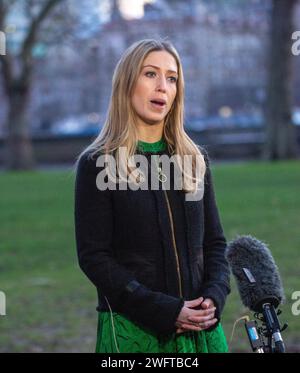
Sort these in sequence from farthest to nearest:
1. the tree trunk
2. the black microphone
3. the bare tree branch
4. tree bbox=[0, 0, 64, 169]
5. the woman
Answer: the tree trunk, tree bbox=[0, 0, 64, 169], the bare tree branch, the woman, the black microphone

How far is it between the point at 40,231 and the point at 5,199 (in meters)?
6.47

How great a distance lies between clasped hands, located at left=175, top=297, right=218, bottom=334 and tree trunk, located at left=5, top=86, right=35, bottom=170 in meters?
32.0

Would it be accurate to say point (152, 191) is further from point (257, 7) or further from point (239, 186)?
point (257, 7)

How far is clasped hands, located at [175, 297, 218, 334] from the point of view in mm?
3416

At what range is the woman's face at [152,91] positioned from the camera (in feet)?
11.8

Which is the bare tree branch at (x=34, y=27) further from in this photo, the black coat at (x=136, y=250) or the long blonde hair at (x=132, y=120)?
the black coat at (x=136, y=250)

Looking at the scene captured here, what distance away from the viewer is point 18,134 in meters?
36.0

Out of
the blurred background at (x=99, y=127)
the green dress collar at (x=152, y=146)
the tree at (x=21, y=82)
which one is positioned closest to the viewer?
the green dress collar at (x=152, y=146)

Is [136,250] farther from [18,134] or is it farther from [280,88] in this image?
[18,134]

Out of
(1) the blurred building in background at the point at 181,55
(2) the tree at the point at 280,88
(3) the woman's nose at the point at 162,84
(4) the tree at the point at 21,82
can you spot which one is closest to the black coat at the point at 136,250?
(3) the woman's nose at the point at 162,84

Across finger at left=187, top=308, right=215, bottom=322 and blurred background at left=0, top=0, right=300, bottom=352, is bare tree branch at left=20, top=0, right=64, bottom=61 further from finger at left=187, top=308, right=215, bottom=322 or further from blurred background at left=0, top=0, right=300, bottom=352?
finger at left=187, top=308, right=215, bottom=322

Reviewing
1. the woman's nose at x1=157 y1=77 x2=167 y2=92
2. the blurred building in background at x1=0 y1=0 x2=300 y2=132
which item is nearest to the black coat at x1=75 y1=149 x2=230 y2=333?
the woman's nose at x1=157 y1=77 x2=167 y2=92

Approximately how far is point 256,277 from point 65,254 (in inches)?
370

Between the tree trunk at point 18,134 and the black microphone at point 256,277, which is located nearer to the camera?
the black microphone at point 256,277
